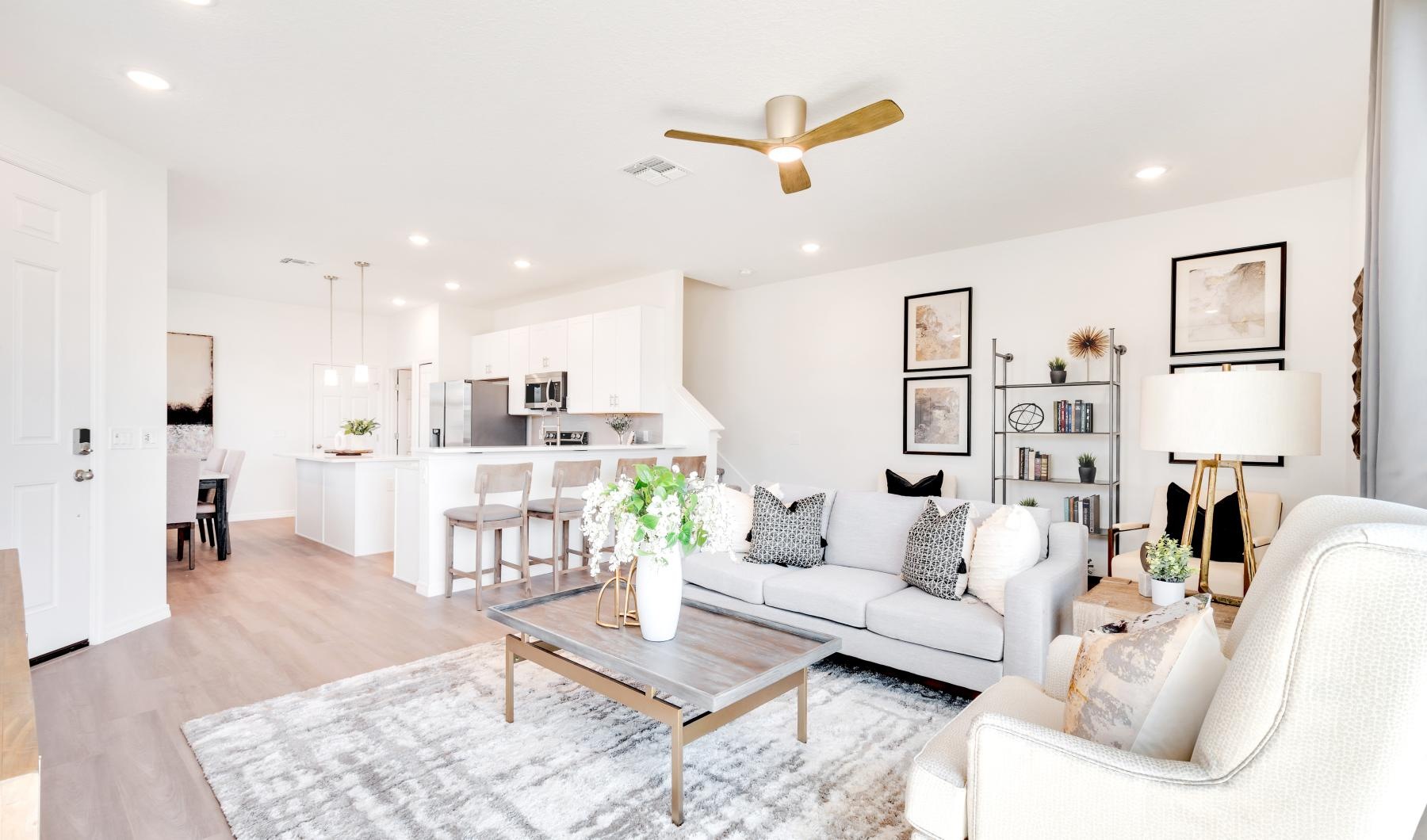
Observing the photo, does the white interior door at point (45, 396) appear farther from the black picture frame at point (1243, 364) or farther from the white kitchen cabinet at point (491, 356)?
the black picture frame at point (1243, 364)

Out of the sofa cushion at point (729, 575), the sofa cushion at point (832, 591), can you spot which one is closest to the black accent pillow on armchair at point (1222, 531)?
the sofa cushion at point (832, 591)

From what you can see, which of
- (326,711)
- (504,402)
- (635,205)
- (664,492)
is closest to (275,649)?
(326,711)

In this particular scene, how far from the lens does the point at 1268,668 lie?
999mm

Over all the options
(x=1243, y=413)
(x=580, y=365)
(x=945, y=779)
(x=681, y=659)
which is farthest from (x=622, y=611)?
(x=580, y=365)

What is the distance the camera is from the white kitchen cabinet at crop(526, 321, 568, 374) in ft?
22.8

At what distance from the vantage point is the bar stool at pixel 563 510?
469 centimetres

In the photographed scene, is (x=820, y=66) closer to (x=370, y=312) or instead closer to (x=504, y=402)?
(x=504, y=402)

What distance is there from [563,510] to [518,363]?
323cm

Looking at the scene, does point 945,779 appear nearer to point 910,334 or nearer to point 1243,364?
point 1243,364

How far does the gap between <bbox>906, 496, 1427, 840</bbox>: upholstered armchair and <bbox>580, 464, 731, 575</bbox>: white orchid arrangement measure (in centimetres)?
124

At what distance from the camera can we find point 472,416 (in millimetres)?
7484

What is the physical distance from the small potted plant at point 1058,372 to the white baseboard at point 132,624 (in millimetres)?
5957

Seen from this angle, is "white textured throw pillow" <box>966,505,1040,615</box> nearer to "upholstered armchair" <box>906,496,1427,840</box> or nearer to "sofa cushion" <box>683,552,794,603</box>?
"sofa cushion" <box>683,552,794,603</box>

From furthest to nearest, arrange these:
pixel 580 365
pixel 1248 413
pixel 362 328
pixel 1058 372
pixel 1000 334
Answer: pixel 362 328 → pixel 580 365 → pixel 1000 334 → pixel 1058 372 → pixel 1248 413
